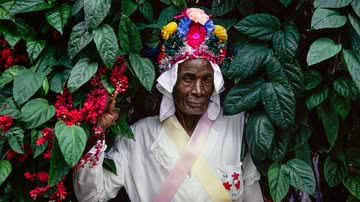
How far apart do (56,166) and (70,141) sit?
0.12m

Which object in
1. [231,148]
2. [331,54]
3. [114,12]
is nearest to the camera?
[331,54]

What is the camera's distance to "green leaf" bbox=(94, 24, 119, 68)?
1.77m

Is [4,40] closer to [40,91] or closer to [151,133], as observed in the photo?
[40,91]

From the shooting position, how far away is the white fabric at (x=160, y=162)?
219 centimetres

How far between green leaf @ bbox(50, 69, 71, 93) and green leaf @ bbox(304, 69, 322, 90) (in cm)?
79

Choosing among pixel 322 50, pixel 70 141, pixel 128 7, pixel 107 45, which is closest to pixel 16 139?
pixel 70 141

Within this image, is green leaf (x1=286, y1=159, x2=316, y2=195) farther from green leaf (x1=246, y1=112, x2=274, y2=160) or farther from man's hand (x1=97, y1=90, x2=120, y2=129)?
man's hand (x1=97, y1=90, x2=120, y2=129)

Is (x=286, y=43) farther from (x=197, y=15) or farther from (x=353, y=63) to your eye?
(x=197, y=15)

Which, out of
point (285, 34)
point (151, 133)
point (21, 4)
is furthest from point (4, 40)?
point (285, 34)

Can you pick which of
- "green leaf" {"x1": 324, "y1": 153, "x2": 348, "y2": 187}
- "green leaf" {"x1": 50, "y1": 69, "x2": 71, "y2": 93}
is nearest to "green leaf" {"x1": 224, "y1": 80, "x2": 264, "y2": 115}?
A: "green leaf" {"x1": 324, "y1": 153, "x2": 348, "y2": 187}

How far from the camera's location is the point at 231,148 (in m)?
2.25

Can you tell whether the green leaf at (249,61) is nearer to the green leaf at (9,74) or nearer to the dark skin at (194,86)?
the dark skin at (194,86)

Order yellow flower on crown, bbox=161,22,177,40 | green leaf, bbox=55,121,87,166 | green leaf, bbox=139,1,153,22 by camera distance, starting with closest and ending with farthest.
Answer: green leaf, bbox=55,121,87,166 < green leaf, bbox=139,1,153,22 < yellow flower on crown, bbox=161,22,177,40

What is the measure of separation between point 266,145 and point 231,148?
33 cm
